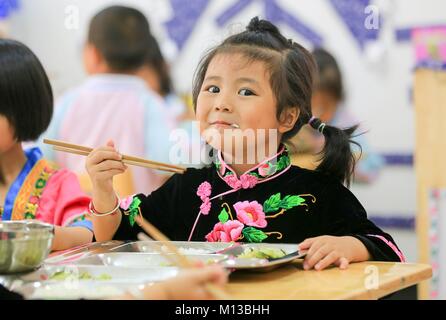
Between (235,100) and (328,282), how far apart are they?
479 mm

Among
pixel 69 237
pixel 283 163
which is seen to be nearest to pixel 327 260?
pixel 283 163

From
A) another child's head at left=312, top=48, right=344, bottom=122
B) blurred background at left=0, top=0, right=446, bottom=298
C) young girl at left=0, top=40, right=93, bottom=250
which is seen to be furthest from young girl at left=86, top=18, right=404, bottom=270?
blurred background at left=0, top=0, right=446, bottom=298

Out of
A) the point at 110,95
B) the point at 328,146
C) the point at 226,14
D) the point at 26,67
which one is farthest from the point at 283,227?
the point at 226,14

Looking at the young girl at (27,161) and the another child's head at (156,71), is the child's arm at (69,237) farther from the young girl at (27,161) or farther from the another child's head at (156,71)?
the another child's head at (156,71)

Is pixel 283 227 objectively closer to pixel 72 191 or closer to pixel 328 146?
pixel 328 146

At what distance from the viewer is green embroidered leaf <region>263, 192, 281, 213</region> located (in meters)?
1.41

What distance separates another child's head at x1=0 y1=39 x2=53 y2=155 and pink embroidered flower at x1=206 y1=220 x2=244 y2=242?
536 mm

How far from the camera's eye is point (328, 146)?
4.79 ft

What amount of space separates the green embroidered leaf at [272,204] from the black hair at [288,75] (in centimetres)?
12

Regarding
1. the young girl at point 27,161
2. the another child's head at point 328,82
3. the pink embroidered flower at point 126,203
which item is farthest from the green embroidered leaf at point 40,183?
Result: the another child's head at point 328,82

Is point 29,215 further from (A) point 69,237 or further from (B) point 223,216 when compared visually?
(B) point 223,216

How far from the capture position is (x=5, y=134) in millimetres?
1641

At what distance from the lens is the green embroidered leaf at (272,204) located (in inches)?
55.4
